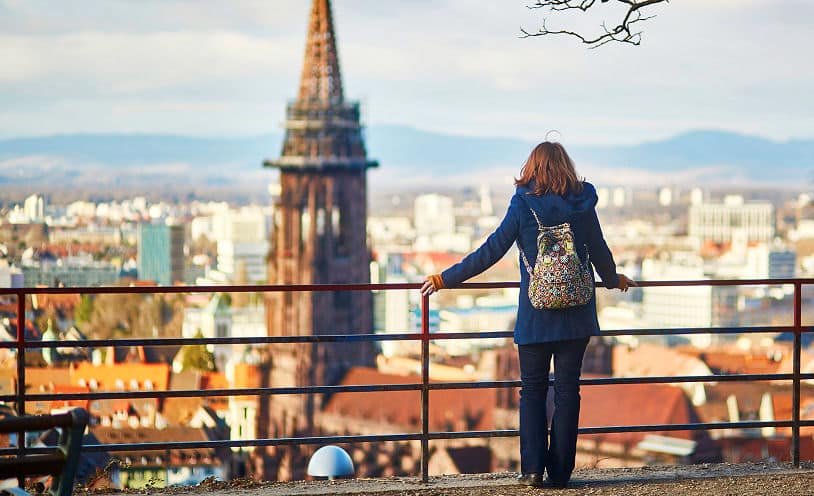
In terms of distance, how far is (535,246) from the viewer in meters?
5.29

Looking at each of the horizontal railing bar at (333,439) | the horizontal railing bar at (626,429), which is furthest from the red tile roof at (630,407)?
the horizontal railing bar at (333,439)

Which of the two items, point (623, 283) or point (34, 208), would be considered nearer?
point (623, 283)

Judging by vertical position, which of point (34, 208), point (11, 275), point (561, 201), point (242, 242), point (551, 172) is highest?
point (34, 208)

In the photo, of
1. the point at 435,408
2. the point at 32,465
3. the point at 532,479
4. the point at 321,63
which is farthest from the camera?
the point at 321,63

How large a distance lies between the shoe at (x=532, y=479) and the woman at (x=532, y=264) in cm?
23

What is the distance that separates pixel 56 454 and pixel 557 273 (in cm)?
232

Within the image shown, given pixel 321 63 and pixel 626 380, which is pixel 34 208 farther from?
pixel 626 380

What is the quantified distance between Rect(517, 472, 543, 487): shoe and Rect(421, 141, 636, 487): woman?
228 mm

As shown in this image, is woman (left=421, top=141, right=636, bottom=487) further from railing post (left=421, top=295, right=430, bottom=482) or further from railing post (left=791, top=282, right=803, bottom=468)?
railing post (left=791, top=282, right=803, bottom=468)

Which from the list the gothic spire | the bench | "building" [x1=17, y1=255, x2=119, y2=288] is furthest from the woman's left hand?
"building" [x1=17, y1=255, x2=119, y2=288]

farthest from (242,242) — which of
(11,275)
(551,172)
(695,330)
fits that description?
(551,172)

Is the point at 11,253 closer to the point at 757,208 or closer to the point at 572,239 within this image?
the point at 572,239

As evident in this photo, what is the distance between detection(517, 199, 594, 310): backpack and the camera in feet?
Answer: 17.1

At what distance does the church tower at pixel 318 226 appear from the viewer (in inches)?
3157
